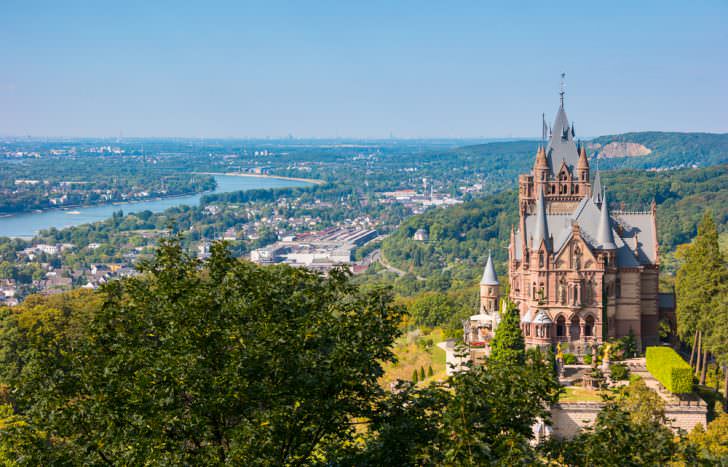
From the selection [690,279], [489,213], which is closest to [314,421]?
[690,279]

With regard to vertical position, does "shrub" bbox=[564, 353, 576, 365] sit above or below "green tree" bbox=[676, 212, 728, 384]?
below

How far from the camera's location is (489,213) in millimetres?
182750

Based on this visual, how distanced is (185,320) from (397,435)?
6.24 metres

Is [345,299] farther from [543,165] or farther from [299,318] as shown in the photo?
[543,165]

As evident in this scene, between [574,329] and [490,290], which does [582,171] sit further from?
[574,329]

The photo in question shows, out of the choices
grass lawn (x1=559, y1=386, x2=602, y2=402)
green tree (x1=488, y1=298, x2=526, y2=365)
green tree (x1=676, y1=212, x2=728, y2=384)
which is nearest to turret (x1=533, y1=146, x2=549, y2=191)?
green tree (x1=676, y1=212, x2=728, y2=384)

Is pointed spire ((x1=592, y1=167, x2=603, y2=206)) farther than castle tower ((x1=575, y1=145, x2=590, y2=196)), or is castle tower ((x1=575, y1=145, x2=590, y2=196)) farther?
castle tower ((x1=575, y1=145, x2=590, y2=196))

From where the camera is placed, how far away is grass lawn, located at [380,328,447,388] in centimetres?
5675

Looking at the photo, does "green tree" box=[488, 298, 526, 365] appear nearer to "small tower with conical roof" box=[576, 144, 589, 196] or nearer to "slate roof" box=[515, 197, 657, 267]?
"slate roof" box=[515, 197, 657, 267]

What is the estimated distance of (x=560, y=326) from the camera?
5450 cm

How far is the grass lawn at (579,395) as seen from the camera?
146 ft

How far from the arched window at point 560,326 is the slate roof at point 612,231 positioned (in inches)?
169

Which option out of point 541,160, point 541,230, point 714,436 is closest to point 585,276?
point 541,230

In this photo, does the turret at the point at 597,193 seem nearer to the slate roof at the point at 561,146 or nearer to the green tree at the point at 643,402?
the slate roof at the point at 561,146
